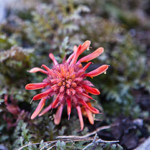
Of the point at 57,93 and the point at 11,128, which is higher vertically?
the point at 57,93

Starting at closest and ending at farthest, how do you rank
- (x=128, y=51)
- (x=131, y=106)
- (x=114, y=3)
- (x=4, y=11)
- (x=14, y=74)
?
(x=14, y=74), (x=131, y=106), (x=128, y=51), (x=4, y=11), (x=114, y=3)

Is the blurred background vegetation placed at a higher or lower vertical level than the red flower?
lower

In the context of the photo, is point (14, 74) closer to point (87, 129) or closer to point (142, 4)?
point (87, 129)

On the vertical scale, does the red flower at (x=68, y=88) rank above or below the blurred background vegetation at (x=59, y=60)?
above

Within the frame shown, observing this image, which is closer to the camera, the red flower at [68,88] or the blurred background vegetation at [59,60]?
the red flower at [68,88]

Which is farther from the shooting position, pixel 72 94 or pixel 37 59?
pixel 37 59

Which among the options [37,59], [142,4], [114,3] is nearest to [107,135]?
[37,59]

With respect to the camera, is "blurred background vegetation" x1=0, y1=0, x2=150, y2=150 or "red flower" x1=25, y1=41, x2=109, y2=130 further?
"blurred background vegetation" x1=0, y1=0, x2=150, y2=150

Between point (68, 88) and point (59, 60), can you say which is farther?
point (59, 60)
